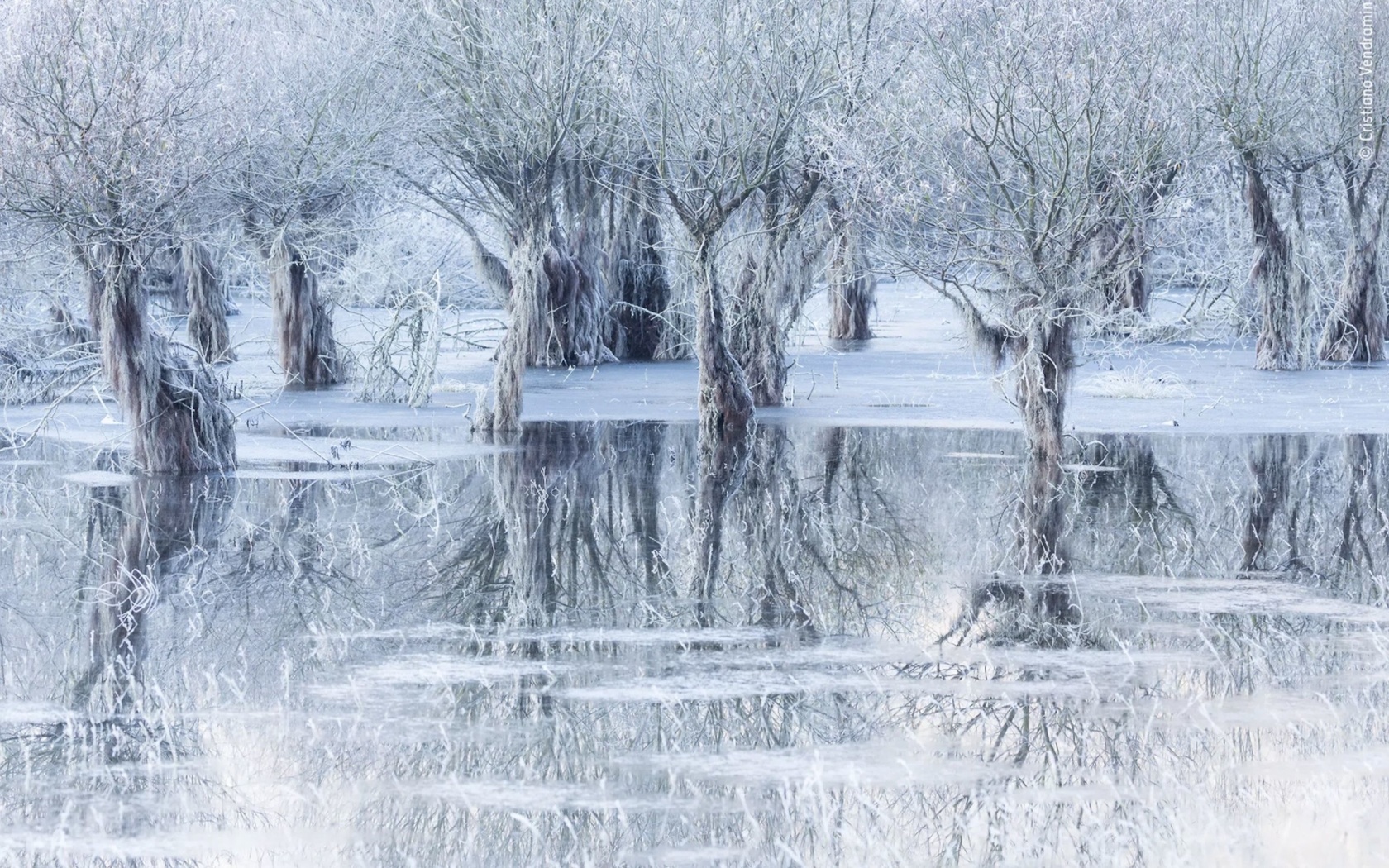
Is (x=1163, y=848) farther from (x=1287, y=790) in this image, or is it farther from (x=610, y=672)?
(x=610, y=672)

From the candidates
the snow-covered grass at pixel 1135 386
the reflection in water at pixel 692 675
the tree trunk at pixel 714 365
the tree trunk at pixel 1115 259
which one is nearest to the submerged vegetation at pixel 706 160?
the tree trunk at pixel 714 365

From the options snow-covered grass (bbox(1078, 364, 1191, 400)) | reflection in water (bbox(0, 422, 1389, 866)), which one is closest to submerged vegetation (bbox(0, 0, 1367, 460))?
snow-covered grass (bbox(1078, 364, 1191, 400))

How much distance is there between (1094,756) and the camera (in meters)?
9.62

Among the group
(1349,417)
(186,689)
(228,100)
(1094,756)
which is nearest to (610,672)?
(186,689)

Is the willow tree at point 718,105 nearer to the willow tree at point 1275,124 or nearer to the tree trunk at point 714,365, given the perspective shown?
the tree trunk at point 714,365

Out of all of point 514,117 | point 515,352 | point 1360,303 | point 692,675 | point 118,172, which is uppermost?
point 514,117

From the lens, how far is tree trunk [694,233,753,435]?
2459cm

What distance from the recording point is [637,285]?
4259cm

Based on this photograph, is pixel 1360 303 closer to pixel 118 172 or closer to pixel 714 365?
pixel 714 365

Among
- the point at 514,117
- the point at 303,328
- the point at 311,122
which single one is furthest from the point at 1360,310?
the point at 311,122

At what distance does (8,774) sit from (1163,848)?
5.32 metres

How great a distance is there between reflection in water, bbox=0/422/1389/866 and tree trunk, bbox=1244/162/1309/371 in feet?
58.8

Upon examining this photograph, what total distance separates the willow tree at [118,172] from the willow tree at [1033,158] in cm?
762

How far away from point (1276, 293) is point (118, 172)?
25.1 meters
